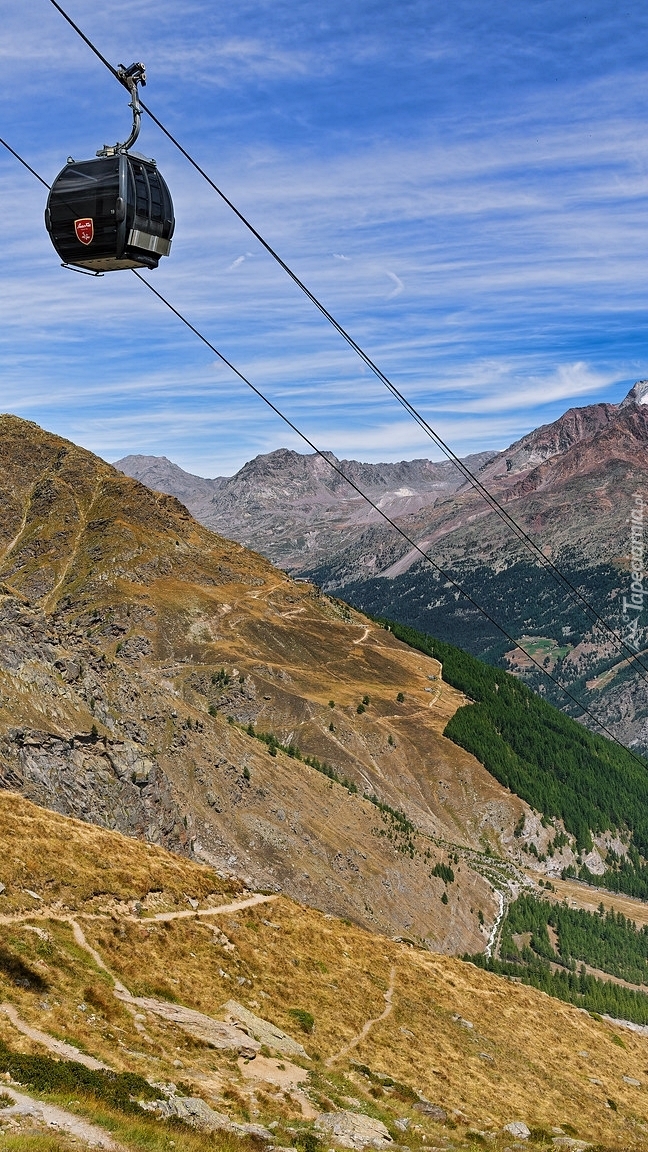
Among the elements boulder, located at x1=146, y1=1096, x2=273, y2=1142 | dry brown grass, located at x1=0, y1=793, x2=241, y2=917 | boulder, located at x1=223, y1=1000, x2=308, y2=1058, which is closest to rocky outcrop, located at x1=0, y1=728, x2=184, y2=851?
dry brown grass, located at x1=0, y1=793, x2=241, y2=917

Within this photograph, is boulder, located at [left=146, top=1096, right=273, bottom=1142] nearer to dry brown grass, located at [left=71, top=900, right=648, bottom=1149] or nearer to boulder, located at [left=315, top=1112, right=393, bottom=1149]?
boulder, located at [left=315, top=1112, right=393, bottom=1149]

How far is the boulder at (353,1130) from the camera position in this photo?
126ft

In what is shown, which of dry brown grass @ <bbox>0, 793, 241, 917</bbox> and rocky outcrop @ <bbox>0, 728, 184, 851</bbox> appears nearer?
dry brown grass @ <bbox>0, 793, 241, 917</bbox>

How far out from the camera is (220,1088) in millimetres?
39062

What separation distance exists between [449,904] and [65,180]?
618 feet

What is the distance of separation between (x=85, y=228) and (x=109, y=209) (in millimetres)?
949

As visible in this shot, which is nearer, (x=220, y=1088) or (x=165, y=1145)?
(x=165, y=1145)

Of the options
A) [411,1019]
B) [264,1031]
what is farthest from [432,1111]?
[411,1019]

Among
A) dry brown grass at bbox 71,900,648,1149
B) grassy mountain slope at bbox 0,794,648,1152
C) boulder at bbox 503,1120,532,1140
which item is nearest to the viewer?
grassy mountain slope at bbox 0,794,648,1152

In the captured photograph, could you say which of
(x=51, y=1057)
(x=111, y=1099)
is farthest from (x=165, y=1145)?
(x=51, y=1057)

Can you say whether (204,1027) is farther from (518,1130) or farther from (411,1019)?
(411,1019)

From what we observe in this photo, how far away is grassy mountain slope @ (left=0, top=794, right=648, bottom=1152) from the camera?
38.0 meters

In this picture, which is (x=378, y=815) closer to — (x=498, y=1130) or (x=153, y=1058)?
(x=498, y=1130)

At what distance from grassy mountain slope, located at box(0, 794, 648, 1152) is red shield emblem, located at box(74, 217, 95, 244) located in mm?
25086
